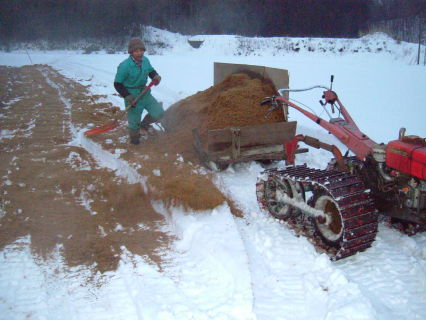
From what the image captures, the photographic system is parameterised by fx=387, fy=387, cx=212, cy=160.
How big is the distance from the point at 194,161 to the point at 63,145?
2608mm

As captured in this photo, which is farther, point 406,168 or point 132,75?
point 132,75

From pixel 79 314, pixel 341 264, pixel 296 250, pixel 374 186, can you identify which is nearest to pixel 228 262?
pixel 296 250

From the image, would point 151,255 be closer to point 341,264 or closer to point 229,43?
point 341,264

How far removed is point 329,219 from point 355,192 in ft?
1.17

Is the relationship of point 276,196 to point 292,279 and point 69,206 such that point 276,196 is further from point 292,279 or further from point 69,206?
point 69,206

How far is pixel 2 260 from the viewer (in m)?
3.41

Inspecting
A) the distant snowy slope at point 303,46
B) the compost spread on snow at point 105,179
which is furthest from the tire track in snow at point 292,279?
the distant snowy slope at point 303,46

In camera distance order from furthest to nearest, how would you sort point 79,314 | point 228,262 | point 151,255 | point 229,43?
point 229,43 < point 151,255 < point 228,262 < point 79,314

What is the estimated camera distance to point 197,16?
32938mm

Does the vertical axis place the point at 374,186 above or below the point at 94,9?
below

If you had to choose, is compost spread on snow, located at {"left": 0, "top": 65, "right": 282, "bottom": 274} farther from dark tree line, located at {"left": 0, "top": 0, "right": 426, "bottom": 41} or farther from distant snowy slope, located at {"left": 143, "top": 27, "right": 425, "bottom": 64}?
dark tree line, located at {"left": 0, "top": 0, "right": 426, "bottom": 41}

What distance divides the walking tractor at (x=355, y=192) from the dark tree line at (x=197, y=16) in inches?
508

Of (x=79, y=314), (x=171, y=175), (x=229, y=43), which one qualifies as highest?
(x=229, y=43)

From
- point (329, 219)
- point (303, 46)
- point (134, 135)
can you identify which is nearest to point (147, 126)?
point (134, 135)
